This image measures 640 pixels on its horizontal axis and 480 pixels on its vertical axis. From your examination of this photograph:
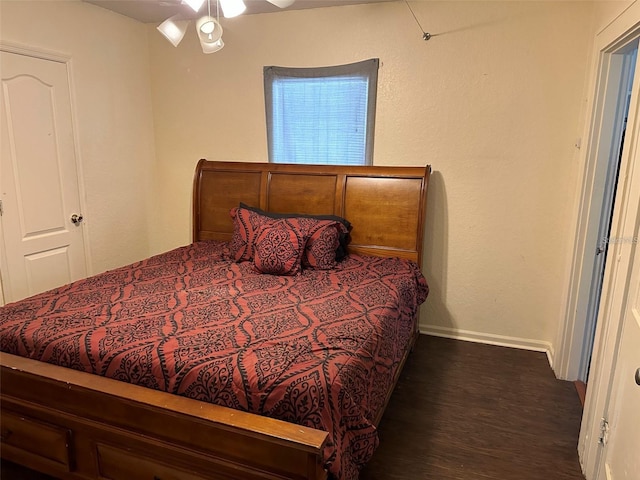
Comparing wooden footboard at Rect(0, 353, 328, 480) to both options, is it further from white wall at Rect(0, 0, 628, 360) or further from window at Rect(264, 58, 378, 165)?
window at Rect(264, 58, 378, 165)

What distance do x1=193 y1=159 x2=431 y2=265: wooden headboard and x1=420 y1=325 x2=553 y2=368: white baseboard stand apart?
2.22 ft

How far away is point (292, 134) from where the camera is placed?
346cm

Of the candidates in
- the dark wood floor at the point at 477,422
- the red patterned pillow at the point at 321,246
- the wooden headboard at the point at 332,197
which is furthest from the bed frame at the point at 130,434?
the wooden headboard at the point at 332,197

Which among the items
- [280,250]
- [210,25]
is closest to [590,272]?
[280,250]

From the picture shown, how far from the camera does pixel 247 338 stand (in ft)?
5.99

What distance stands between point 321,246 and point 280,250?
28 centimetres

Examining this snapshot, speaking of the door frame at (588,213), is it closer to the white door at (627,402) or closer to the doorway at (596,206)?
the doorway at (596,206)

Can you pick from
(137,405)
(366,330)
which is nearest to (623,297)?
(366,330)

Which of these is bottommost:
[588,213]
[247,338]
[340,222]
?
[247,338]

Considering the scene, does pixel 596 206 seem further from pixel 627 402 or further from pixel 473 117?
pixel 627 402

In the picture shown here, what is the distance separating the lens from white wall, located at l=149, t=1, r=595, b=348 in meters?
2.85

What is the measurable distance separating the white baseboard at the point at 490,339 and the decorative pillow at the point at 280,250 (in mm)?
1283

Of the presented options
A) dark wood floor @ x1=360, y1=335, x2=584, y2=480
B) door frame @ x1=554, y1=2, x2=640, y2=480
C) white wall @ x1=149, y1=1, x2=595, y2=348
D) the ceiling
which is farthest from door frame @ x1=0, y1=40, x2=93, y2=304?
door frame @ x1=554, y1=2, x2=640, y2=480

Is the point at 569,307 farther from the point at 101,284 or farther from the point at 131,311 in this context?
the point at 101,284
